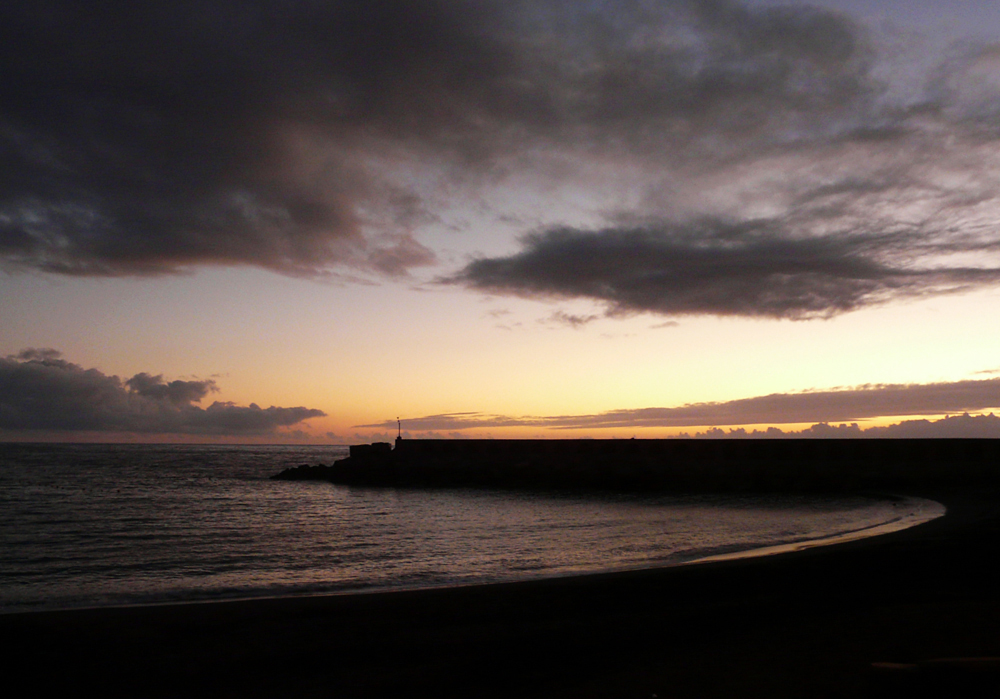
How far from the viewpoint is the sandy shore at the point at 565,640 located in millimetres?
7992

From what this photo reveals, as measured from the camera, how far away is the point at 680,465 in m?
59.0

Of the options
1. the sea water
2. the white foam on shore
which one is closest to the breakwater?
the sea water

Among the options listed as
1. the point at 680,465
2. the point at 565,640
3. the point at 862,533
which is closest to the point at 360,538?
the point at 565,640

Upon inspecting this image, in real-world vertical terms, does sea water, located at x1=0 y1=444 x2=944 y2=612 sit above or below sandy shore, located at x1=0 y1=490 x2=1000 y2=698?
below

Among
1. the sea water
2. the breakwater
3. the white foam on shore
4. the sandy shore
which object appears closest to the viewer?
the sandy shore

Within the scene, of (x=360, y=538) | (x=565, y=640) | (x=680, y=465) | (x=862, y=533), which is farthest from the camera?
(x=680, y=465)

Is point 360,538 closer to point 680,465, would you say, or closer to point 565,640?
point 565,640

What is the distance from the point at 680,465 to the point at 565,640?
51.7 m

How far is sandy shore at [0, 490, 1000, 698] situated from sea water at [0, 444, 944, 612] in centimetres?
419

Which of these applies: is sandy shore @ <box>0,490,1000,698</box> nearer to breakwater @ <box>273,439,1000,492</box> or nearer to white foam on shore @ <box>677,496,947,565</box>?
white foam on shore @ <box>677,496,947,565</box>

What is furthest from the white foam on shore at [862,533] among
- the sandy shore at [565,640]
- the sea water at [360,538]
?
the sandy shore at [565,640]

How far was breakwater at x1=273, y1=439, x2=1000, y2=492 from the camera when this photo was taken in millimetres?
47812

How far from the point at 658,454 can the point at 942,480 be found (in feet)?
87.7

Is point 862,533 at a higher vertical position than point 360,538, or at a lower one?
higher
